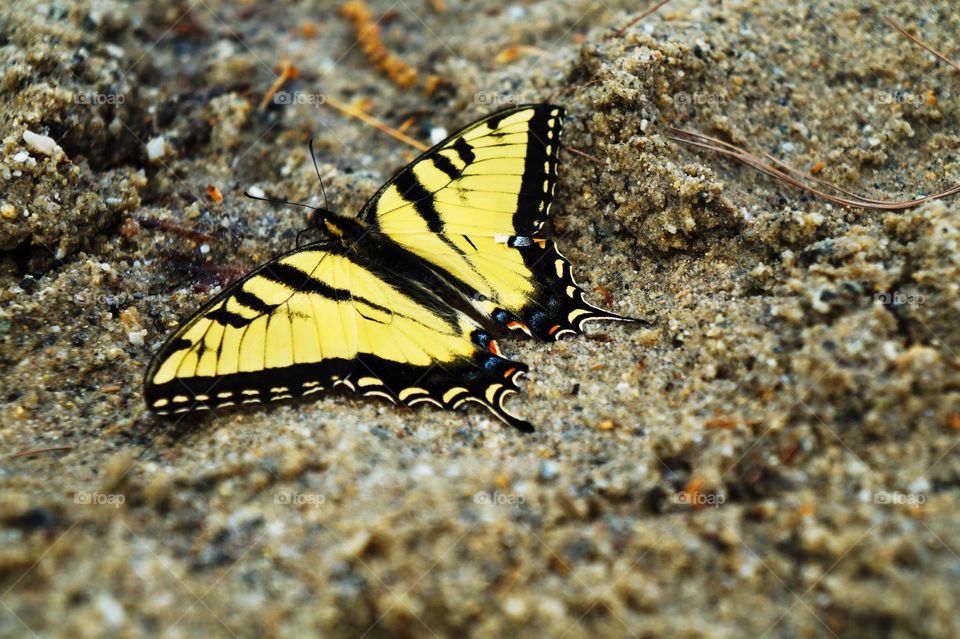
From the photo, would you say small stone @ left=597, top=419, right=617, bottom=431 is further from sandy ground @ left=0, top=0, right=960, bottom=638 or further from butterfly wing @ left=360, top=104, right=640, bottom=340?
butterfly wing @ left=360, top=104, right=640, bottom=340

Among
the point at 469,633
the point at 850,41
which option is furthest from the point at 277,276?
the point at 850,41

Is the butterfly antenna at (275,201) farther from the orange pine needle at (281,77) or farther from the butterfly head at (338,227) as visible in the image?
the orange pine needle at (281,77)

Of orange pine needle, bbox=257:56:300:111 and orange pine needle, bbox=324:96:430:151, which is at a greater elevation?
orange pine needle, bbox=257:56:300:111

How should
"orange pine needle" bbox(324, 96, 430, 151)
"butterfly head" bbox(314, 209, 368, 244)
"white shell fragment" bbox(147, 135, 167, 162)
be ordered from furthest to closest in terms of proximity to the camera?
1. "orange pine needle" bbox(324, 96, 430, 151)
2. "white shell fragment" bbox(147, 135, 167, 162)
3. "butterfly head" bbox(314, 209, 368, 244)

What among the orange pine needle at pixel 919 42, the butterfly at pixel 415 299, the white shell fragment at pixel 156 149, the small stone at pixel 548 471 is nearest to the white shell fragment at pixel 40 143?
the white shell fragment at pixel 156 149

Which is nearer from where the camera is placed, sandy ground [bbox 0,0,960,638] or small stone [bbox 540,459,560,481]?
sandy ground [bbox 0,0,960,638]

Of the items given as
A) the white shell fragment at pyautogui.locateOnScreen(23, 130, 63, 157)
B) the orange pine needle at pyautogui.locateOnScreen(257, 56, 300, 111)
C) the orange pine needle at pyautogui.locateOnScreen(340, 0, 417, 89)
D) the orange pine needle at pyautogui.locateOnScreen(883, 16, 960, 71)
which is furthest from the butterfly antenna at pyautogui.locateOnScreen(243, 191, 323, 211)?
the orange pine needle at pyautogui.locateOnScreen(883, 16, 960, 71)

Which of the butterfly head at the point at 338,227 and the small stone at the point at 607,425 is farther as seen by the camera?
the butterfly head at the point at 338,227
